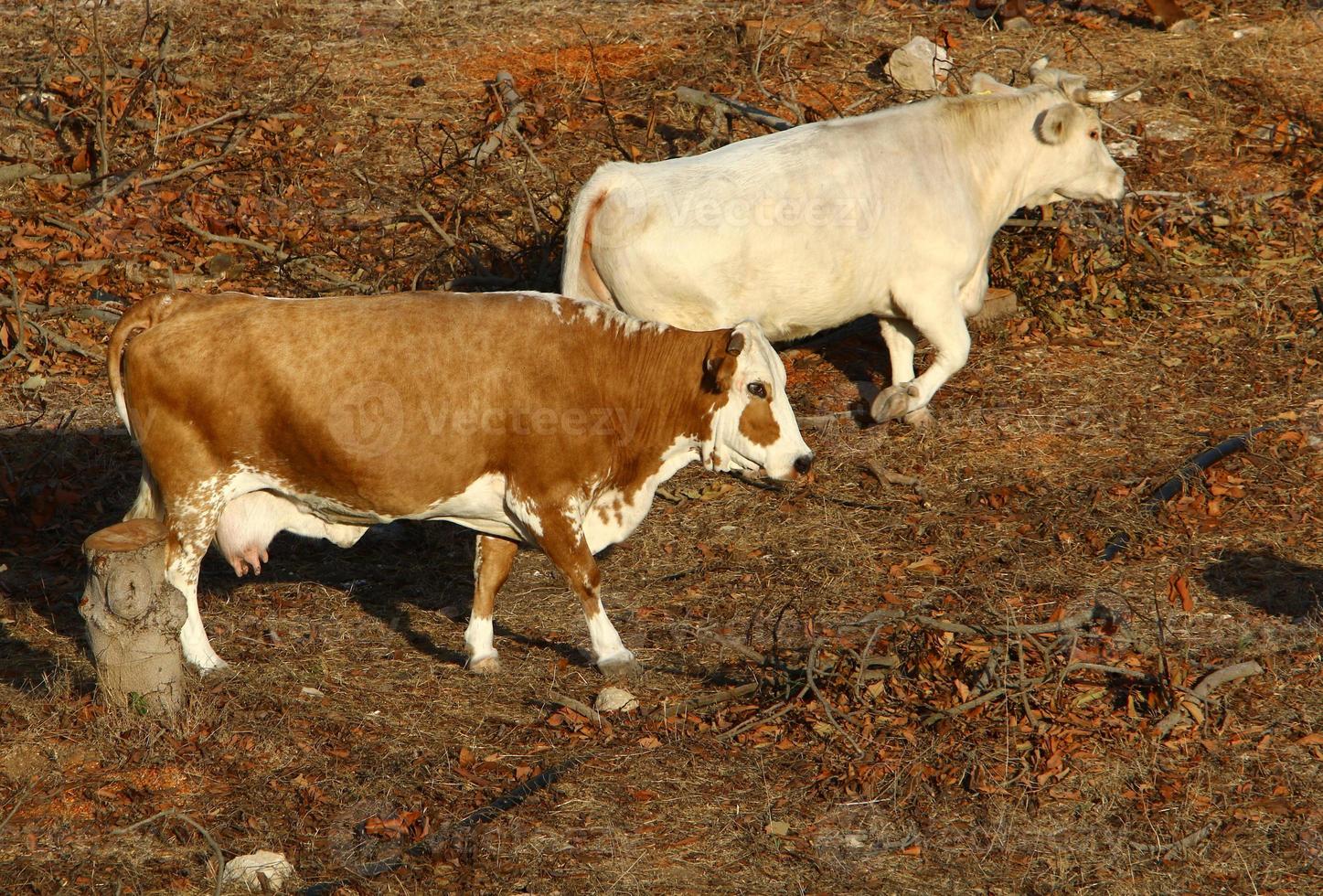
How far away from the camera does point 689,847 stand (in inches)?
213

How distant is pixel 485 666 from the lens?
698 cm

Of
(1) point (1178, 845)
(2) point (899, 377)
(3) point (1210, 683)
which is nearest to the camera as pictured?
(1) point (1178, 845)

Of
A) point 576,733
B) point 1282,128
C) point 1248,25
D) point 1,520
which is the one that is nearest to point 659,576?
point 576,733

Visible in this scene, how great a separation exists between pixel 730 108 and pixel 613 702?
6.79m

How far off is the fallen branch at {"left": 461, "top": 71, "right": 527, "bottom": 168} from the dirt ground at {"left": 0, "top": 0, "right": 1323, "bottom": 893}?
12 centimetres

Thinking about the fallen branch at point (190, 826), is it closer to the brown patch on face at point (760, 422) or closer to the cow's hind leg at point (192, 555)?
the cow's hind leg at point (192, 555)

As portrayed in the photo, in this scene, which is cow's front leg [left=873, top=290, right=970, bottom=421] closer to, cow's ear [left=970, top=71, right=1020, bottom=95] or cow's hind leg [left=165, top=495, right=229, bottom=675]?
cow's ear [left=970, top=71, right=1020, bottom=95]

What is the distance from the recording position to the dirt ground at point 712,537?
17.9 feet

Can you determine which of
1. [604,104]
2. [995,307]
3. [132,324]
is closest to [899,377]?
[995,307]

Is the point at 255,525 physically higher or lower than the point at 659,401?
lower

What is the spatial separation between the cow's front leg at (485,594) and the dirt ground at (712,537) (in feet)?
0.59

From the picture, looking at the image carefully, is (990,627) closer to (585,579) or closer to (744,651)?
(744,651)

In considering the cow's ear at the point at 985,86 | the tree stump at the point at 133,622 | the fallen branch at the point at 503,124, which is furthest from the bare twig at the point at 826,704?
the fallen branch at the point at 503,124

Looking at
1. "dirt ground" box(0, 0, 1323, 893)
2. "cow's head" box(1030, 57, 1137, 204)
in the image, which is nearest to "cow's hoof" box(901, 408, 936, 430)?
"dirt ground" box(0, 0, 1323, 893)
